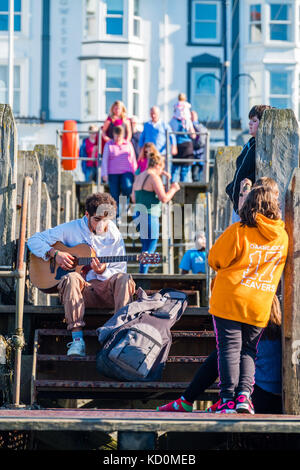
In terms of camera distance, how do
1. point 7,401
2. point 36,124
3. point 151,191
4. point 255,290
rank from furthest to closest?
point 36,124 < point 151,191 < point 7,401 < point 255,290

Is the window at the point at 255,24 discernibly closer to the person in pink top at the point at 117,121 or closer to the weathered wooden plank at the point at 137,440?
the person in pink top at the point at 117,121

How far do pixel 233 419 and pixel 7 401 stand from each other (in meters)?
2.42

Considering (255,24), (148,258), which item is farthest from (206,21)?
(148,258)

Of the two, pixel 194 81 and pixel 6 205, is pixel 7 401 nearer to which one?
pixel 6 205

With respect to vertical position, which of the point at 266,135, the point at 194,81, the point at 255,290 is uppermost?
the point at 194,81

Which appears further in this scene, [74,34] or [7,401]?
[74,34]

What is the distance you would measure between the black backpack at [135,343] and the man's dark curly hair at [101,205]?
1.14 meters

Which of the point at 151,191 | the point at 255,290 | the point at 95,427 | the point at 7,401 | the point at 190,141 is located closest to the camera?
the point at 95,427

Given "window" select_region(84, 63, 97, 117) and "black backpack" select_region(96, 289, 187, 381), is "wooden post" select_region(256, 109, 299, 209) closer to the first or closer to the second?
"black backpack" select_region(96, 289, 187, 381)

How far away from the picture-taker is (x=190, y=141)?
18.1m

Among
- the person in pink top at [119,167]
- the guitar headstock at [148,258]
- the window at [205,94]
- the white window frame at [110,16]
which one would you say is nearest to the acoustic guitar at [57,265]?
the guitar headstock at [148,258]

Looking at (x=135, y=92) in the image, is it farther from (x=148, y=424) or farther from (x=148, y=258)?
(x=148, y=424)

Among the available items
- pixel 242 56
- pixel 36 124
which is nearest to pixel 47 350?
pixel 36 124

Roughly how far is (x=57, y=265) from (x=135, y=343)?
1.56 meters
